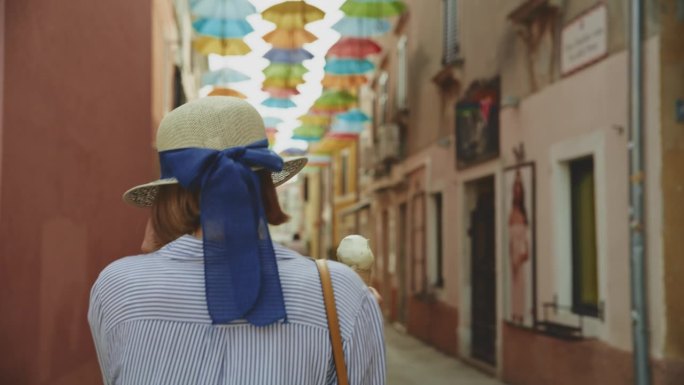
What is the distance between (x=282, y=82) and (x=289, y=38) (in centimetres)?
238

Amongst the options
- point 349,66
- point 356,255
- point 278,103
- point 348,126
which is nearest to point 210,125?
point 356,255

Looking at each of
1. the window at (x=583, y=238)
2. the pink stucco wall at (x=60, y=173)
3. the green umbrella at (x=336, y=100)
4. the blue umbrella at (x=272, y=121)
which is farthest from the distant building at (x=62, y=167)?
the blue umbrella at (x=272, y=121)

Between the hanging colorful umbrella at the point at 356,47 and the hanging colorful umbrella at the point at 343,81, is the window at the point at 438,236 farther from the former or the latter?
the hanging colorful umbrella at the point at 343,81

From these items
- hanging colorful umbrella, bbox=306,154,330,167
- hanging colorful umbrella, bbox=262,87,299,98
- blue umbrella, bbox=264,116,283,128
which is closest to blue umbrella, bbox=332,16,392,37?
hanging colorful umbrella, bbox=262,87,299,98

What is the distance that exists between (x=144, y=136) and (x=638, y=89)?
538 centimetres

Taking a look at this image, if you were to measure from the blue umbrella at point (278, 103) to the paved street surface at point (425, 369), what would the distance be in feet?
16.8

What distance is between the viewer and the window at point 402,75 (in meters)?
18.5

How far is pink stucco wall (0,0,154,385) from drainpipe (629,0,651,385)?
434cm

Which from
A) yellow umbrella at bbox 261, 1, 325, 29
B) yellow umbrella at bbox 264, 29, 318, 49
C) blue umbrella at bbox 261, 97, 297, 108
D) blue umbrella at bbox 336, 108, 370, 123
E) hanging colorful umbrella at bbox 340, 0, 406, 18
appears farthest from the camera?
blue umbrella at bbox 336, 108, 370, 123

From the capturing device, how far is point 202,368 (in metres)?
1.78

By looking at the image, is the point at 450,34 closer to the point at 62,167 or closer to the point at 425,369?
the point at 425,369

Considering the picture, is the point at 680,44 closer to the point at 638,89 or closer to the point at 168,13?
the point at 638,89

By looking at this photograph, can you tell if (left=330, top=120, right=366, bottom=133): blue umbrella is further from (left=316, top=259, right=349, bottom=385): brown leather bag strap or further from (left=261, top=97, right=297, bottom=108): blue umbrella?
(left=316, top=259, right=349, bottom=385): brown leather bag strap

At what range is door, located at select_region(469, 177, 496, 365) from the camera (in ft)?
40.9
